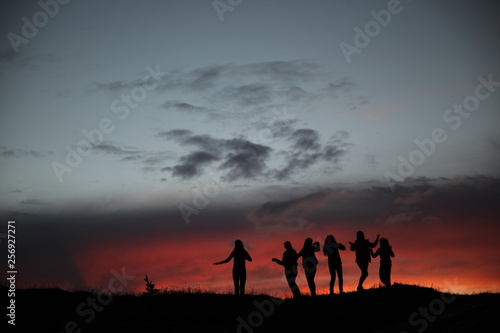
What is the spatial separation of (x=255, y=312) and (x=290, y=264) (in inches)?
151

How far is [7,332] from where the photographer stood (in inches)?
603

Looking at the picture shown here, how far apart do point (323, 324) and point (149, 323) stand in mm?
5314

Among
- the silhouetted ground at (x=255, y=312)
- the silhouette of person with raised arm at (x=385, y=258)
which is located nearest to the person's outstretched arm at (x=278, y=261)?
the silhouetted ground at (x=255, y=312)

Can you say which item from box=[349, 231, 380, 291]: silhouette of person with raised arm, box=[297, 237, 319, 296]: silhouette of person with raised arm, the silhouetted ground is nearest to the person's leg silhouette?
box=[349, 231, 380, 291]: silhouette of person with raised arm

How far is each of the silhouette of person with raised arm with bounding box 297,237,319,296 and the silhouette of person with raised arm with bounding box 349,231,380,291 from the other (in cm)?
178

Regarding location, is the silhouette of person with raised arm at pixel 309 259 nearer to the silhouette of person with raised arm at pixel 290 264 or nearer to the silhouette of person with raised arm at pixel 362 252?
the silhouette of person with raised arm at pixel 290 264

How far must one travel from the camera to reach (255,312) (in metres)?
16.2

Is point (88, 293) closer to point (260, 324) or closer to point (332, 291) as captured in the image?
point (260, 324)

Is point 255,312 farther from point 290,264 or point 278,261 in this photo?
point 278,261

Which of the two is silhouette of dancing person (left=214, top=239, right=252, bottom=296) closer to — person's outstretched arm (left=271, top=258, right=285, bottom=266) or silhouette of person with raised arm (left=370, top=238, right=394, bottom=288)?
person's outstretched arm (left=271, top=258, right=285, bottom=266)

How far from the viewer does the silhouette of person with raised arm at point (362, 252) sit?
20000 millimetres

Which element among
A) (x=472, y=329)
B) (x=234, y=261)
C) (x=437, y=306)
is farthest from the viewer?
(x=234, y=261)

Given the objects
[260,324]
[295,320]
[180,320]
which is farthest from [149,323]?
[295,320]

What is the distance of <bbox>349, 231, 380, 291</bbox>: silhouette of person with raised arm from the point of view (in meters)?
20.0
